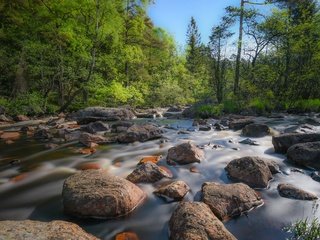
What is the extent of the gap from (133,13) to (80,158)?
73.5 feet

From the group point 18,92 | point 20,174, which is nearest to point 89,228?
point 20,174

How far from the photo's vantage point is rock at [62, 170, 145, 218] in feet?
13.3

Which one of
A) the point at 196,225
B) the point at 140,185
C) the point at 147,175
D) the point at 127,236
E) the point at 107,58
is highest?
the point at 107,58

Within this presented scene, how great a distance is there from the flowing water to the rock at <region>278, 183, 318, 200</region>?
10 centimetres

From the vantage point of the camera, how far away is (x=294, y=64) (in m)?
19.4

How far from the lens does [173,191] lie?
15.6 feet

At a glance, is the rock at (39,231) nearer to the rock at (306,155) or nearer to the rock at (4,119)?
the rock at (306,155)

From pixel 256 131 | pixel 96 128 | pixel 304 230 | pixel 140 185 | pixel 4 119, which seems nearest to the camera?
pixel 304 230

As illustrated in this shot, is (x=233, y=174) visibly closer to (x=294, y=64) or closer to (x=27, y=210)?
(x=27, y=210)

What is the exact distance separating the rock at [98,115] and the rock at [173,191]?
9582 mm

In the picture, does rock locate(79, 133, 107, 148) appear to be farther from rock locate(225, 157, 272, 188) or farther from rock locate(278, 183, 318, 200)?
rock locate(278, 183, 318, 200)

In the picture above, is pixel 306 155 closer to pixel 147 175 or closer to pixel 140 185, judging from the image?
pixel 147 175

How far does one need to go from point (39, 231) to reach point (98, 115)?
12502 mm

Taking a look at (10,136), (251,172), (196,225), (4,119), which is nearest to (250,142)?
(251,172)
